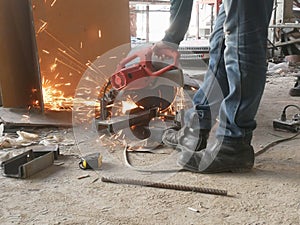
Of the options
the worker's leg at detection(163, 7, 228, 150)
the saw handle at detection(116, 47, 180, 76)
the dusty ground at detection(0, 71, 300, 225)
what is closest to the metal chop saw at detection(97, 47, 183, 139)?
the saw handle at detection(116, 47, 180, 76)

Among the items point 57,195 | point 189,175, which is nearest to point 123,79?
point 189,175

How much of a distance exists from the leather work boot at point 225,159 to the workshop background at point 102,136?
0.03 metres

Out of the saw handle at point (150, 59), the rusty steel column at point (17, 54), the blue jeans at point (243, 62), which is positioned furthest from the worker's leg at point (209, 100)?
the rusty steel column at point (17, 54)

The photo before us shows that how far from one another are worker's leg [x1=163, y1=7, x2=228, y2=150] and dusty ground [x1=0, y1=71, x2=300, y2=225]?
18 centimetres

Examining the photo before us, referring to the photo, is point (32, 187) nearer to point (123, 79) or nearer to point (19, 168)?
point (19, 168)

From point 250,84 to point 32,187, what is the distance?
77 cm

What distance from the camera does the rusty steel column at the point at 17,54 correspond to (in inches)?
79.4

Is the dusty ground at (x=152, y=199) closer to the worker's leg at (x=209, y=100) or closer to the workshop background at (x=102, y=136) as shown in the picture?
the workshop background at (x=102, y=136)

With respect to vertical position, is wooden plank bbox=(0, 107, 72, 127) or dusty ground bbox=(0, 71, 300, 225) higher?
wooden plank bbox=(0, 107, 72, 127)

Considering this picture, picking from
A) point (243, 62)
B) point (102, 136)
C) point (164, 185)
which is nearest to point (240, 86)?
point (243, 62)

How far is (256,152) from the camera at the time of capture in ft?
5.00

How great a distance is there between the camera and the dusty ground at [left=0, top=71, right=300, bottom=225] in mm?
999

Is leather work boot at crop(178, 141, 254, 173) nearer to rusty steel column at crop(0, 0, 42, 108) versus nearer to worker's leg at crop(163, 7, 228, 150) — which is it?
worker's leg at crop(163, 7, 228, 150)

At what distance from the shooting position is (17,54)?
2.07 meters
